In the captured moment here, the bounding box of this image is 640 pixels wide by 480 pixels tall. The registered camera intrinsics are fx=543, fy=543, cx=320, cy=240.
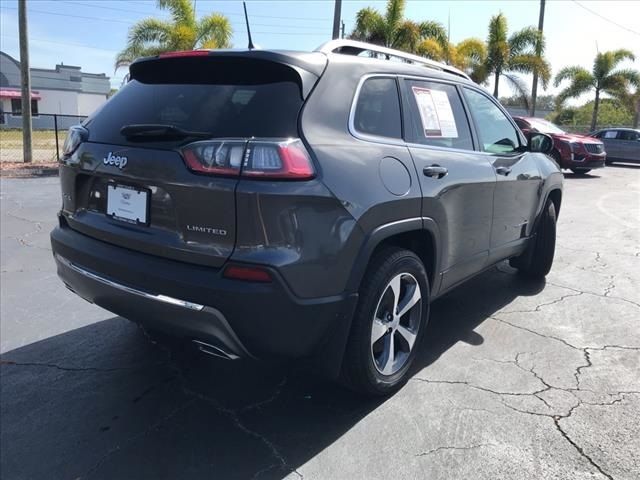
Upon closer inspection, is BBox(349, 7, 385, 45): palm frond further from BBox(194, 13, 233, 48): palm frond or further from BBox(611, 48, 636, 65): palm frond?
BBox(611, 48, 636, 65): palm frond

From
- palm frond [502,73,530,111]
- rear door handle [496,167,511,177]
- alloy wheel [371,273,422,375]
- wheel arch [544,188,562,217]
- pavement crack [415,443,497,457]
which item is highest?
palm frond [502,73,530,111]

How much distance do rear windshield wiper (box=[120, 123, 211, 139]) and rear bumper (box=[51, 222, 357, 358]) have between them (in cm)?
57

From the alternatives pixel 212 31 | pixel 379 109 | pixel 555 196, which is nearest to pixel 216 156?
pixel 379 109

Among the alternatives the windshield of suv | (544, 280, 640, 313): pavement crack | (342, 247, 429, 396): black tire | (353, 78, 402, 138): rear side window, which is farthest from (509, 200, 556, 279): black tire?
the windshield of suv

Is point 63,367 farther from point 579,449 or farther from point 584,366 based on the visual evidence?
point 584,366

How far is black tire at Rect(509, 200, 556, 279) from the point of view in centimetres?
510

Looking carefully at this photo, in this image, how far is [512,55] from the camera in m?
24.1

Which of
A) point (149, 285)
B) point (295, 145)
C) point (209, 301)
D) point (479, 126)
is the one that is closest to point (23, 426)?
point (149, 285)

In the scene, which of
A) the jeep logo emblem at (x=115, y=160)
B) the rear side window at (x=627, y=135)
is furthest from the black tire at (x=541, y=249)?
the rear side window at (x=627, y=135)

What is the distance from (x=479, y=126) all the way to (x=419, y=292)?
1.50 metres

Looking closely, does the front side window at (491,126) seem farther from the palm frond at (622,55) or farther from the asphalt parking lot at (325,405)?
the palm frond at (622,55)

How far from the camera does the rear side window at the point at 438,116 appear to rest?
324 cm

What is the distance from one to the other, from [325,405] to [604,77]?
1304 inches

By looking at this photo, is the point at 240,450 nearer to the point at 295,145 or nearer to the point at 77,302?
the point at 295,145
